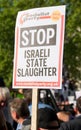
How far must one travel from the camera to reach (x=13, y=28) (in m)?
32.3

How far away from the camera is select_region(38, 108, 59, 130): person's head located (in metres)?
5.25

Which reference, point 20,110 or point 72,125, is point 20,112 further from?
point 72,125

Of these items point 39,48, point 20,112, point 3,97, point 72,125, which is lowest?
point 72,125

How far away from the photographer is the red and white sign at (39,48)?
499 centimetres

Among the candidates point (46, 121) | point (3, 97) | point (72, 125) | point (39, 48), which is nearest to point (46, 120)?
point (46, 121)

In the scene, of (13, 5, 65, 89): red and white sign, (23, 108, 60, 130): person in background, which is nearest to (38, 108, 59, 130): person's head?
(23, 108, 60, 130): person in background

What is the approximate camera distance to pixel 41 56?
5.07m

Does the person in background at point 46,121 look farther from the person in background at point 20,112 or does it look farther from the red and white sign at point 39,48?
the red and white sign at point 39,48

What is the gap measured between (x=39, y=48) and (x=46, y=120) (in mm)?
760

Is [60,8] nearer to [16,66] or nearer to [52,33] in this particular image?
[52,33]

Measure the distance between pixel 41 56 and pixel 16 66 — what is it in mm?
339

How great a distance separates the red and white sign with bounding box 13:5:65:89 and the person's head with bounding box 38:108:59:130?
0.38 metres

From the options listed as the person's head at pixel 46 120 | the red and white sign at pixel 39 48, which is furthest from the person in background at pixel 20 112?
the red and white sign at pixel 39 48

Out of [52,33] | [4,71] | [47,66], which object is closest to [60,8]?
[52,33]
